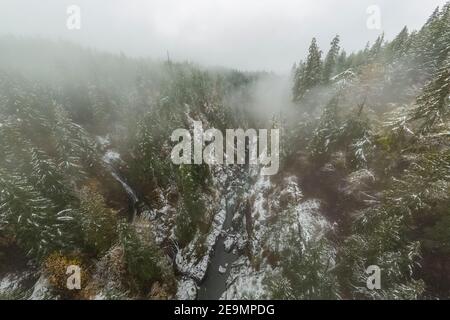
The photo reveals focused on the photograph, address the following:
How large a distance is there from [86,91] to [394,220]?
251 feet

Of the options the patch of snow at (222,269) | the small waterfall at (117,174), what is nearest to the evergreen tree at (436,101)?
the patch of snow at (222,269)

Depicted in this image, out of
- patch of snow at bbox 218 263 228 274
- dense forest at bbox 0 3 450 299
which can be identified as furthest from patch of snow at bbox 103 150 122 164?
patch of snow at bbox 218 263 228 274

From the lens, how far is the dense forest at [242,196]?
23.1 meters

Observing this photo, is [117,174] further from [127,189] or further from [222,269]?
[222,269]

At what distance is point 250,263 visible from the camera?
37.8 metres

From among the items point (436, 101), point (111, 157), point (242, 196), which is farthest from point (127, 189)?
point (436, 101)

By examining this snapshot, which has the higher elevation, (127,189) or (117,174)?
(117,174)

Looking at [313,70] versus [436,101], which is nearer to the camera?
[436,101]

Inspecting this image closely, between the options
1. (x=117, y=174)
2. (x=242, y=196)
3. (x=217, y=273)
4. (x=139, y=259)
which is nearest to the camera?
(x=139, y=259)

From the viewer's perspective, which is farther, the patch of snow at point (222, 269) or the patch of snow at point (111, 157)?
the patch of snow at point (111, 157)

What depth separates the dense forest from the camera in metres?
23.1

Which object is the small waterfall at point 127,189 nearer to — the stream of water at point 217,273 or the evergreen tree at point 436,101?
the stream of water at point 217,273

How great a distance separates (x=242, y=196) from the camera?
56.9 m

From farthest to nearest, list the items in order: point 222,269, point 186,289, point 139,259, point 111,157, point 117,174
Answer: point 111,157
point 117,174
point 222,269
point 186,289
point 139,259
